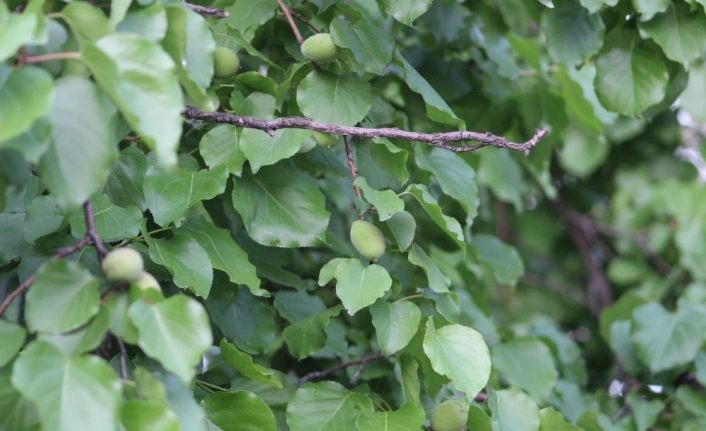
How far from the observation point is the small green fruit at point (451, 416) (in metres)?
1.06

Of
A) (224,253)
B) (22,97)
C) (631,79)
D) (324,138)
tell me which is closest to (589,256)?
(631,79)

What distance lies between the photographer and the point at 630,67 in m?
1.27

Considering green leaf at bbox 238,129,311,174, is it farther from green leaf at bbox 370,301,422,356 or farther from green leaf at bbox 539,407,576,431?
green leaf at bbox 539,407,576,431

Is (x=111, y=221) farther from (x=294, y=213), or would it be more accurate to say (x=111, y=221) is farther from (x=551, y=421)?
(x=551, y=421)

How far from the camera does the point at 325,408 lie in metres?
1.07

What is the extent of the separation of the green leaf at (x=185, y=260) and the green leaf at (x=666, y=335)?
91 cm

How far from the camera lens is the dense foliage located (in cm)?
69

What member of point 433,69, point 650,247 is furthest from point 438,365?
point 650,247

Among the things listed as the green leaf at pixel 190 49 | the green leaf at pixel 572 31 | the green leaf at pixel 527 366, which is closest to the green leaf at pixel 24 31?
the green leaf at pixel 190 49

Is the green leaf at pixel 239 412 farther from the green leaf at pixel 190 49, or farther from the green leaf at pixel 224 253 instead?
the green leaf at pixel 190 49

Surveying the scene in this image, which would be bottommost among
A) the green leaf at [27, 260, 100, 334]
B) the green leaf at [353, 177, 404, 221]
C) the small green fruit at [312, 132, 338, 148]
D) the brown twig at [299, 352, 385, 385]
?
the brown twig at [299, 352, 385, 385]

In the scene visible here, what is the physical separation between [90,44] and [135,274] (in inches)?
7.3

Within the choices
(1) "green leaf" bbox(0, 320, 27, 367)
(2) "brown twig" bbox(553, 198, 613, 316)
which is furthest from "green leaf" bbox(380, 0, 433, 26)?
(2) "brown twig" bbox(553, 198, 613, 316)

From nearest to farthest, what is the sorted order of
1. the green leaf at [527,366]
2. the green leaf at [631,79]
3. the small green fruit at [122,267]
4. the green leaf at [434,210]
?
the small green fruit at [122,267], the green leaf at [434,210], the green leaf at [631,79], the green leaf at [527,366]
